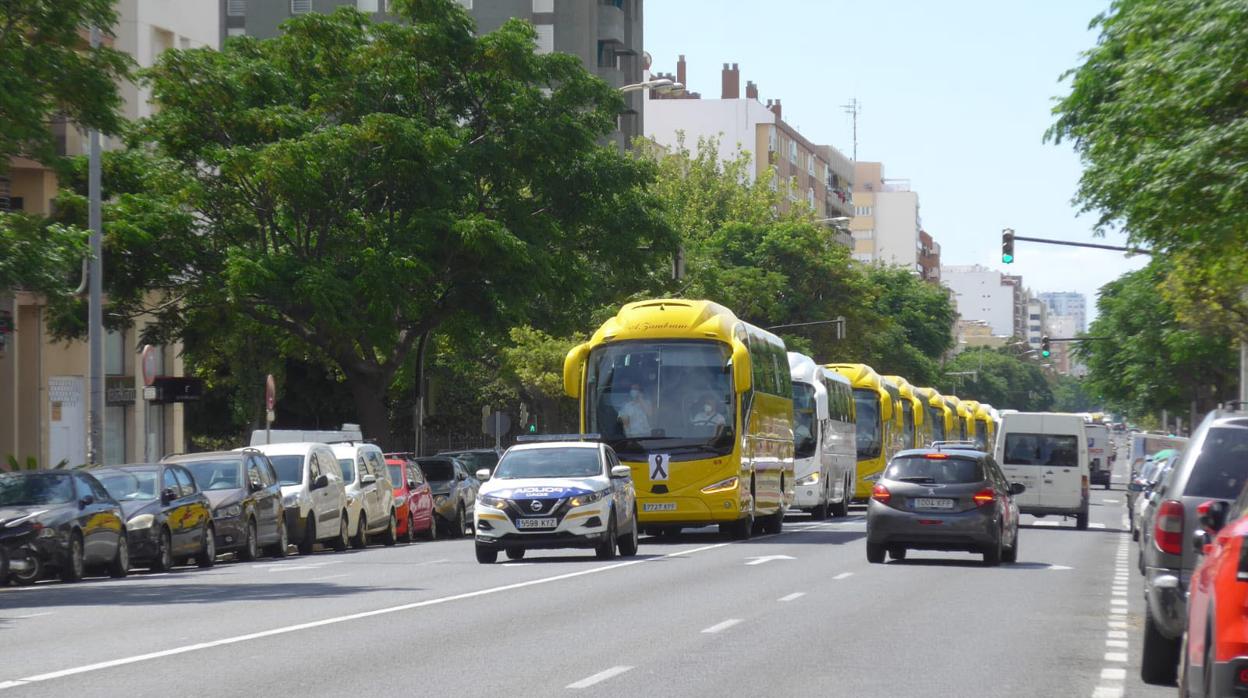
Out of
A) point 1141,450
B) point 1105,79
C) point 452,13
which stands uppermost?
point 452,13

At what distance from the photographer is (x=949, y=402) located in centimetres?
8112

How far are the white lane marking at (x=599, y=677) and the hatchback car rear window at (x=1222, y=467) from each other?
3729mm

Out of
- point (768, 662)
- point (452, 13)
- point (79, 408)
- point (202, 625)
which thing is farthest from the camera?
point (79, 408)

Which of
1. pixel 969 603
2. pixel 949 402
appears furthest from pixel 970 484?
pixel 949 402

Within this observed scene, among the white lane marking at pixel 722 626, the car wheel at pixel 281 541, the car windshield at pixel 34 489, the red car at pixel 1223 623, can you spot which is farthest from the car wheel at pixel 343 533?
the red car at pixel 1223 623

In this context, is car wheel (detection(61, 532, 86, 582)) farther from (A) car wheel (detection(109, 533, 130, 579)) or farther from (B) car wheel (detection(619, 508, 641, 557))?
(B) car wheel (detection(619, 508, 641, 557))

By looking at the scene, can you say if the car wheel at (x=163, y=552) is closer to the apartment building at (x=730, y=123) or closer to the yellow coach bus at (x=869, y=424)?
the yellow coach bus at (x=869, y=424)

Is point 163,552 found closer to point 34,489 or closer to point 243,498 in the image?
point 34,489

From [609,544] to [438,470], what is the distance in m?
17.2

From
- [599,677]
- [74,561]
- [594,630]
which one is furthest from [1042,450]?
[599,677]

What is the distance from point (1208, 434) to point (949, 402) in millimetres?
68600

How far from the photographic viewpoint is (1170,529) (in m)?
12.7

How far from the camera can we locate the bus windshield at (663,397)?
3241 cm

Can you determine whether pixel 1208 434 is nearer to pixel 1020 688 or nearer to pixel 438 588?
pixel 1020 688
